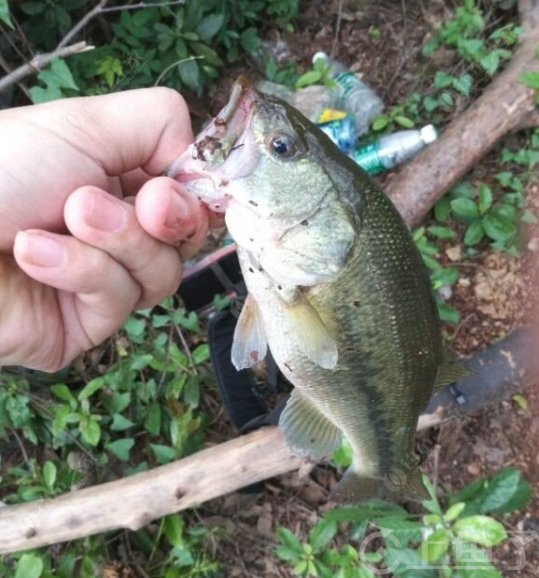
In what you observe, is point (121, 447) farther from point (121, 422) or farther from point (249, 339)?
point (249, 339)

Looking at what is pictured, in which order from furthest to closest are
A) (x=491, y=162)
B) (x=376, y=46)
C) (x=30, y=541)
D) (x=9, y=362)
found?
(x=376, y=46) < (x=491, y=162) < (x=30, y=541) < (x=9, y=362)

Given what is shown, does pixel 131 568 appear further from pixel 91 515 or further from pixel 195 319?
pixel 195 319

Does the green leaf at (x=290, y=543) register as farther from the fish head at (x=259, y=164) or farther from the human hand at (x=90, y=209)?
the fish head at (x=259, y=164)

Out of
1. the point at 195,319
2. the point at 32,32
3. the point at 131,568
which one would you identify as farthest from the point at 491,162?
the point at 131,568

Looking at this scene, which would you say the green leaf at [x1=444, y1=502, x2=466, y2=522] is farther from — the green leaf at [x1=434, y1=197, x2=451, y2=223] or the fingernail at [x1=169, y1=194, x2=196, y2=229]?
the green leaf at [x1=434, y1=197, x2=451, y2=223]

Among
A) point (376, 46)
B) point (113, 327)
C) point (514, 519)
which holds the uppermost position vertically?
point (113, 327)

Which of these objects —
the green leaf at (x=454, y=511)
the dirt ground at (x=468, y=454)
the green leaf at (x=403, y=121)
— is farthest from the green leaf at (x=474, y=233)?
the green leaf at (x=454, y=511)
